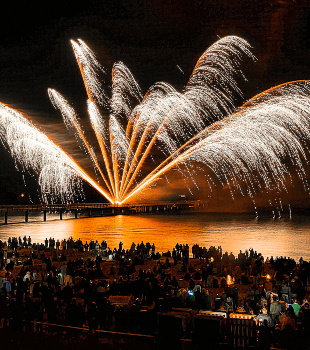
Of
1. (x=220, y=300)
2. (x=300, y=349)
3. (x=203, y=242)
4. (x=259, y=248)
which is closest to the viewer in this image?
(x=300, y=349)

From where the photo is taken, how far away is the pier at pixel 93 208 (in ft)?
250

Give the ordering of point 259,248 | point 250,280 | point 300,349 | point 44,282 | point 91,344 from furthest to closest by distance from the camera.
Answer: point 259,248
point 250,280
point 44,282
point 91,344
point 300,349

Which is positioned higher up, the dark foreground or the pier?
the pier

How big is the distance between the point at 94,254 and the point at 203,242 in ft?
58.1

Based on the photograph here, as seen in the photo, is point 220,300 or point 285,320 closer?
point 285,320

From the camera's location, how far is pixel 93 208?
96188 millimetres

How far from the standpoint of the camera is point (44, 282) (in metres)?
14.1

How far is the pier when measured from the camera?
76113 mm

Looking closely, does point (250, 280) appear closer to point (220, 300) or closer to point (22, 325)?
point (220, 300)

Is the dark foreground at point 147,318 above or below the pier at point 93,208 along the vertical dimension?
below

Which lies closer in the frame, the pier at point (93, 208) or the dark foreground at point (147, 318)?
the dark foreground at point (147, 318)

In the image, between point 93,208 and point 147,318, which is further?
point 93,208

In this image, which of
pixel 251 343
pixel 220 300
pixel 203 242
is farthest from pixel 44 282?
pixel 203 242

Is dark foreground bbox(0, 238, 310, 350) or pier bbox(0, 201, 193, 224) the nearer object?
dark foreground bbox(0, 238, 310, 350)
